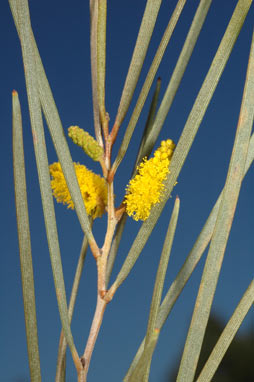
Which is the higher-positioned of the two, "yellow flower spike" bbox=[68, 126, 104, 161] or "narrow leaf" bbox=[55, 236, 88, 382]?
"yellow flower spike" bbox=[68, 126, 104, 161]

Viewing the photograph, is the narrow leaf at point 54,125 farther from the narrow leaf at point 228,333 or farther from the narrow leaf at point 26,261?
the narrow leaf at point 228,333

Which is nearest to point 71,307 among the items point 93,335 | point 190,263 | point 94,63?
point 93,335

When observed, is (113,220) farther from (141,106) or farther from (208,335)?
(208,335)

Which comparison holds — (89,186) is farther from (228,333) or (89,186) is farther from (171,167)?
(228,333)

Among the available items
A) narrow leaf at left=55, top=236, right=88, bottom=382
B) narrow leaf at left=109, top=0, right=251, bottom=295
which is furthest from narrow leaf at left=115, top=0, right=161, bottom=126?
narrow leaf at left=55, top=236, right=88, bottom=382

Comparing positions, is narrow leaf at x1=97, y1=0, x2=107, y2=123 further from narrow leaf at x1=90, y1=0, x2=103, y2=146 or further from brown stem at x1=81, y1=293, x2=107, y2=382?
brown stem at x1=81, y1=293, x2=107, y2=382

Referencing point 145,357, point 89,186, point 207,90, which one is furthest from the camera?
point 89,186
